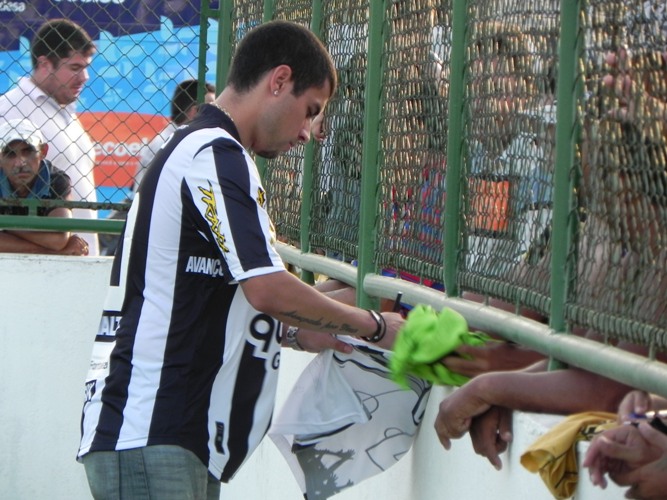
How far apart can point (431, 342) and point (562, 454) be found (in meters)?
0.70

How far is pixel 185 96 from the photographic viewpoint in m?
7.07

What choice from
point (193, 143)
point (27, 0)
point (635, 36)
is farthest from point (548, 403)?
point (27, 0)

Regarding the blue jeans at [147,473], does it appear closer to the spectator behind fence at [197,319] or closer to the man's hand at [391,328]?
the spectator behind fence at [197,319]

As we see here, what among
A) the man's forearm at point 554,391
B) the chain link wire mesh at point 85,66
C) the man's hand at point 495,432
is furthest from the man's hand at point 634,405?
the chain link wire mesh at point 85,66

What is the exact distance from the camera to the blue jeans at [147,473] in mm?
3348

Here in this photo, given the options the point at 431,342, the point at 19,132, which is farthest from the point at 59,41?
the point at 431,342

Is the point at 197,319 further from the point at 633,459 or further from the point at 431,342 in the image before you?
the point at 633,459

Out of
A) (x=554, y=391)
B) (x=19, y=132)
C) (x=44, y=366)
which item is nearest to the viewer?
(x=554, y=391)

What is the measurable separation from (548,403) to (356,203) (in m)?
1.90

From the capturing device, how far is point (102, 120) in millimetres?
7086

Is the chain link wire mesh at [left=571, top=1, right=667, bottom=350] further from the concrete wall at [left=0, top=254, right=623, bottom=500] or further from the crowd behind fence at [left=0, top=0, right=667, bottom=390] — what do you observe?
the concrete wall at [left=0, top=254, right=623, bottom=500]

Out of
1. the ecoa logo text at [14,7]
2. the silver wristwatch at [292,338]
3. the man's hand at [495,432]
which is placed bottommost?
the man's hand at [495,432]

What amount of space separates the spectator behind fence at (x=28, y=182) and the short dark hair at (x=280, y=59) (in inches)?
126

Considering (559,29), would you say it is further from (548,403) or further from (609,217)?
(548,403)
